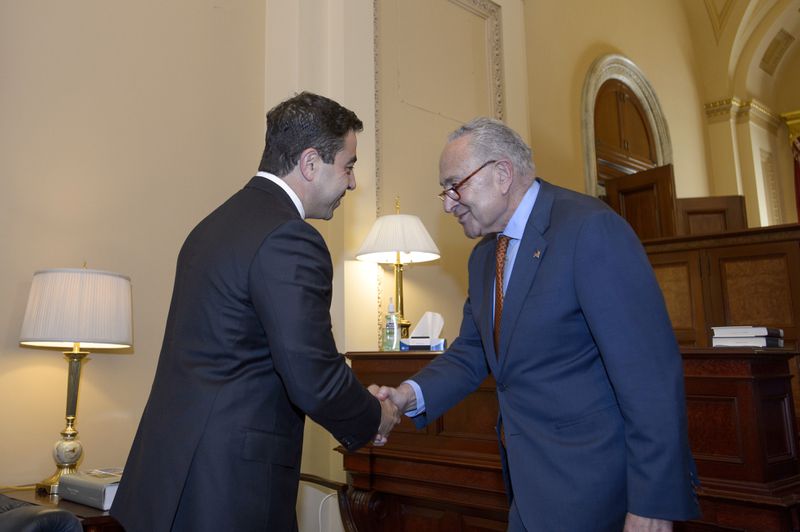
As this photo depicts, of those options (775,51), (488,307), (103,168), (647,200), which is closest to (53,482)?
(103,168)

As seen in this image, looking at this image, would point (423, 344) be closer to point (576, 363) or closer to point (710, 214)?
point (576, 363)

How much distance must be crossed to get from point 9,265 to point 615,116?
661 centimetres

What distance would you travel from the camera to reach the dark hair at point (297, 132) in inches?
80.0

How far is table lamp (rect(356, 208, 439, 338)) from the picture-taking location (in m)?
4.09

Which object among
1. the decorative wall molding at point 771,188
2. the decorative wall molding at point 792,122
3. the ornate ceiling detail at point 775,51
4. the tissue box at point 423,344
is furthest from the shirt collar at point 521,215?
the decorative wall molding at point 792,122

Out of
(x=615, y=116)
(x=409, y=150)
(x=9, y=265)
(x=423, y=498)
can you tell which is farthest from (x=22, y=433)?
(x=615, y=116)

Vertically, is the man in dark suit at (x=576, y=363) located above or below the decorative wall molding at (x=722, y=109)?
below

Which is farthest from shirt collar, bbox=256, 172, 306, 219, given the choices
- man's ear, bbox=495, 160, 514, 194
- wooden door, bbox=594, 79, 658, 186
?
wooden door, bbox=594, 79, 658, 186

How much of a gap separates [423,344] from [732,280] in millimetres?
2686

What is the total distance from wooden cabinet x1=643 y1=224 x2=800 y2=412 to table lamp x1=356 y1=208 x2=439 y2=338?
2.16 metres

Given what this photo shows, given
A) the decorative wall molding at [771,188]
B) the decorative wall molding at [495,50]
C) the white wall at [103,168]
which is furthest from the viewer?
the decorative wall molding at [771,188]

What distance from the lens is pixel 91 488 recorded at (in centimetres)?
275

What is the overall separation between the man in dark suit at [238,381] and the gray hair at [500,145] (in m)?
0.60

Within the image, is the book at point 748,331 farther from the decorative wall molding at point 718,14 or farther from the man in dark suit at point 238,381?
the decorative wall molding at point 718,14
